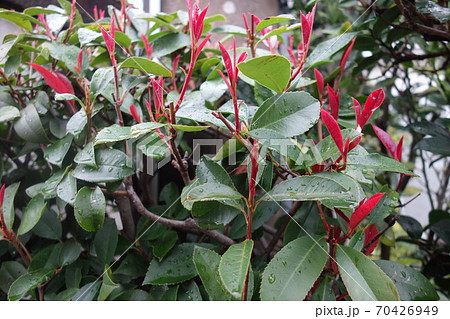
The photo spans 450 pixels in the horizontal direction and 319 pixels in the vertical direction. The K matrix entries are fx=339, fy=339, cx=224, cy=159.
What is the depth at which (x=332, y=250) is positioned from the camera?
18.1 inches

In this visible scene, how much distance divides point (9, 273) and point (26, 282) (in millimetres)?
121

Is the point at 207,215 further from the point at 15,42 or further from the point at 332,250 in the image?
the point at 15,42

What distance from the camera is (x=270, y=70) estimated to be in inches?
16.7

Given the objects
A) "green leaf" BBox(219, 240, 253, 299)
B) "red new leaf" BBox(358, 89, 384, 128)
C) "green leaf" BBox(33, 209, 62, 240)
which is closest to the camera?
"green leaf" BBox(219, 240, 253, 299)

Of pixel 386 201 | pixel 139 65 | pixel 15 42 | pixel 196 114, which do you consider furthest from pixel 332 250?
pixel 15 42

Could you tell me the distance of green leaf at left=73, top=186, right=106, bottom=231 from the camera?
0.49 meters

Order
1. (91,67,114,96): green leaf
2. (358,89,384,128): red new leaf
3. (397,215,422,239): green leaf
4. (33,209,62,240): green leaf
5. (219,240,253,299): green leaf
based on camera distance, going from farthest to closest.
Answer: (397,215,422,239): green leaf < (33,209,62,240): green leaf < (91,67,114,96): green leaf < (358,89,384,128): red new leaf < (219,240,253,299): green leaf

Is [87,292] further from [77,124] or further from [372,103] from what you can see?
[372,103]

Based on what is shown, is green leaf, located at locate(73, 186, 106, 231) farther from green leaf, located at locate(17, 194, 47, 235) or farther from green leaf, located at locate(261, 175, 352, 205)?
green leaf, located at locate(261, 175, 352, 205)

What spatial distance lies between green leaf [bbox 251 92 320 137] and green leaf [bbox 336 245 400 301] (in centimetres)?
17

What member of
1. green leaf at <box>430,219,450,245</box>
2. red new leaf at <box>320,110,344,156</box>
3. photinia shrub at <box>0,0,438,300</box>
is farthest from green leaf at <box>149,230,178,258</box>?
green leaf at <box>430,219,450,245</box>

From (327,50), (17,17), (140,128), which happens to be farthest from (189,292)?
(17,17)

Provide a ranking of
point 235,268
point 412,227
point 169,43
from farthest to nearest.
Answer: point 412,227 < point 169,43 < point 235,268

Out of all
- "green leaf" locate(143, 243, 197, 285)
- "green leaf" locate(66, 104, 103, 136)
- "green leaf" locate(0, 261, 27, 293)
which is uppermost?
"green leaf" locate(66, 104, 103, 136)
